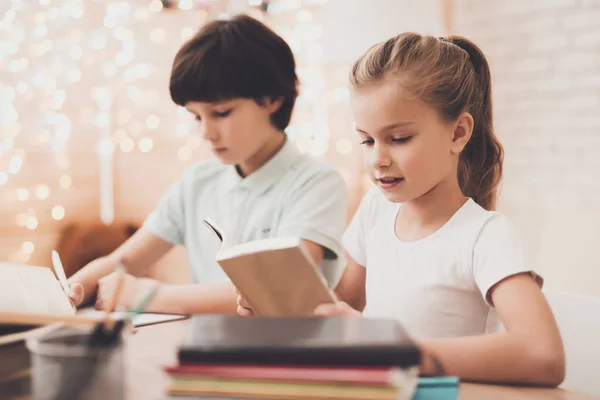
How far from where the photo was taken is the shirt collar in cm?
158

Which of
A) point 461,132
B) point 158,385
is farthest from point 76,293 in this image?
point 461,132

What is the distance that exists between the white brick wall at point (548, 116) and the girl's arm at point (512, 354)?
1690mm

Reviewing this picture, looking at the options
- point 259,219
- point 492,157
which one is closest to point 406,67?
point 492,157

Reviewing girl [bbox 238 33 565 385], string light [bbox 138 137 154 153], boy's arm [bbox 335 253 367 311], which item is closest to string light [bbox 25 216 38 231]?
string light [bbox 138 137 154 153]

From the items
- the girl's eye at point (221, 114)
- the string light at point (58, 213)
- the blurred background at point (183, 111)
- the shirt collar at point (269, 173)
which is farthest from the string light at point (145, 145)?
the girl's eye at point (221, 114)

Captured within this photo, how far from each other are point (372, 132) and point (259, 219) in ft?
1.80

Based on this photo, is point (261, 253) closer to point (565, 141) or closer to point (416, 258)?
point (416, 258)

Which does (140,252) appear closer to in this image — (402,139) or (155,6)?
(402,139)

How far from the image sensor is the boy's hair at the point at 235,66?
56.7 inches

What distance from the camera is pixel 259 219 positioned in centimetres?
155

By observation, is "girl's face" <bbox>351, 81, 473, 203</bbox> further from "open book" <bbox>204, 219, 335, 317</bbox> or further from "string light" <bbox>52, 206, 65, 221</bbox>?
"string light" <bbox>52, 206, 65, 221</bbox>

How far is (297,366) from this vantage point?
24.5 inches

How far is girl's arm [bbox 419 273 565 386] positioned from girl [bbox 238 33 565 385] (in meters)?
0.01

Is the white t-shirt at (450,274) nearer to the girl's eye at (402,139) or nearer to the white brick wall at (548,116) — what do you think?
the girl's eye at (402,139)
